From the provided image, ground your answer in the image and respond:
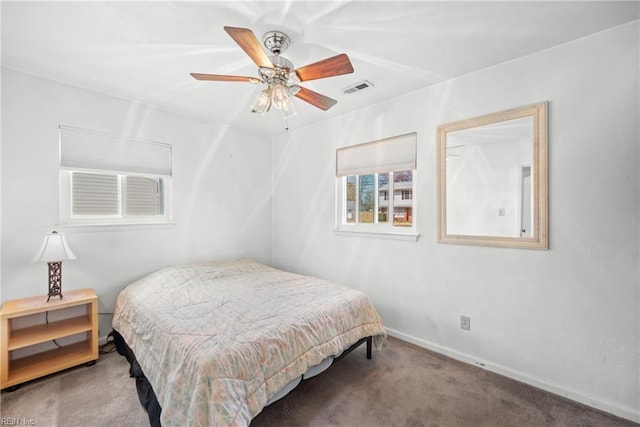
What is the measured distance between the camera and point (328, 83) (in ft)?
8.45

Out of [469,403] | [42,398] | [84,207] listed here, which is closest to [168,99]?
[84,207]

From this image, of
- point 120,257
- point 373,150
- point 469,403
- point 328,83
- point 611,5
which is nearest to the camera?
point 611,5

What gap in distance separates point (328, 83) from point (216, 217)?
221 centimetres

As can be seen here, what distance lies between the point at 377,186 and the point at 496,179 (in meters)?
1.23

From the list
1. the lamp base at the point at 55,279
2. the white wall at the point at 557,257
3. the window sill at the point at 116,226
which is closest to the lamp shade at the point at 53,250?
the lamp base at the point at 55,279

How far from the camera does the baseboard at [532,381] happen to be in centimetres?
180

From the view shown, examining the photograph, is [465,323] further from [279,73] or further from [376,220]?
[279,73]

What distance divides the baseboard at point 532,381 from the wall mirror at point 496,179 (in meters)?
1.01

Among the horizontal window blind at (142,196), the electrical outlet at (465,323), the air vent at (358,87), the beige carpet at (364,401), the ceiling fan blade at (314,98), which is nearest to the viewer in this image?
the beige carpet at (364,401)

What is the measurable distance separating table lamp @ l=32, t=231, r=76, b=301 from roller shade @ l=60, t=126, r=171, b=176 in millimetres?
752

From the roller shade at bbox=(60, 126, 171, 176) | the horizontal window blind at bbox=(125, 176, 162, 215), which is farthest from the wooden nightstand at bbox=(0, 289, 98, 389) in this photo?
the roller shade at bbox=(60, 126, 171, 176)

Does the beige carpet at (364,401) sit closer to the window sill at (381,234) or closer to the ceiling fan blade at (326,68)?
the window sill at (381,234)

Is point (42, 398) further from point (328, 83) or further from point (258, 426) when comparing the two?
point (328, 83)

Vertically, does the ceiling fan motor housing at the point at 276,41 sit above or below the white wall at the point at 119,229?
above
